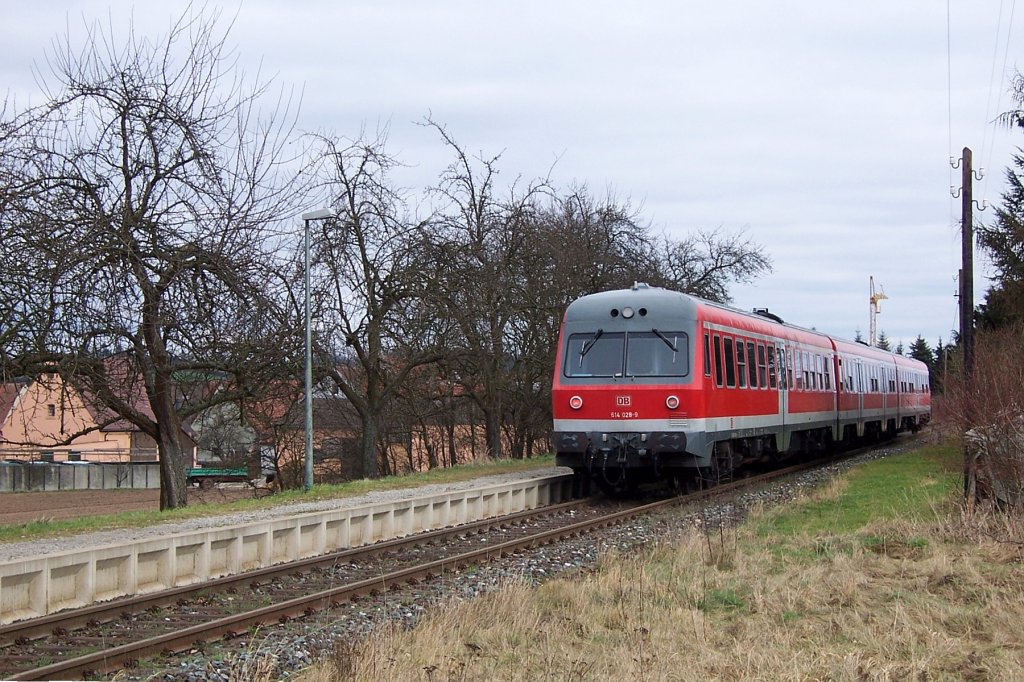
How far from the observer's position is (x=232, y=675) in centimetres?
695

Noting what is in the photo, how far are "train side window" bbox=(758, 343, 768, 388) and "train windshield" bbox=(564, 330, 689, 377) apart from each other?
11.9 ft

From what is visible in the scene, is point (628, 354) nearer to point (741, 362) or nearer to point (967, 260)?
point (741, 362)

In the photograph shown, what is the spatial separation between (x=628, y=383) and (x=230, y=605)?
8.90 metres

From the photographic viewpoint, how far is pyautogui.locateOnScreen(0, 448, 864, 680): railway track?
24.8 feet

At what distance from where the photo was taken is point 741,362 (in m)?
19.3

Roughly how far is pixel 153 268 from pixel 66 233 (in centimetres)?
165

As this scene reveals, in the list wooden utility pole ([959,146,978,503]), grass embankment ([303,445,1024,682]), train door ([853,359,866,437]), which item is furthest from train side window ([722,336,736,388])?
train door ([853,359,866,437])

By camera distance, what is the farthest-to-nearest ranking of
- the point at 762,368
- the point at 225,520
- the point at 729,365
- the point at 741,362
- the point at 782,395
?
the point at 782,395, the point at 762,368, the point at 741,362, the point at 729,365, the point at 225,520

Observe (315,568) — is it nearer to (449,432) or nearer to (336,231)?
(336,231)

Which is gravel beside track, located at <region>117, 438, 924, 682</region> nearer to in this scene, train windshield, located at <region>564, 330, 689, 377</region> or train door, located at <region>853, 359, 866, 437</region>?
train windshield, located at <region>564, 330, 689, 377</region>

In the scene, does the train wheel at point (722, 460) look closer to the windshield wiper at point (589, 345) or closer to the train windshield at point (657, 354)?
the train windshield at point (657, 354)

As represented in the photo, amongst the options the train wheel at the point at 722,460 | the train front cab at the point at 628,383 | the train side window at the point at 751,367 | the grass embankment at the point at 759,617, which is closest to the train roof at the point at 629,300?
the train front cab at the point at 628,383

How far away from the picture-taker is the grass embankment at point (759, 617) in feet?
23.4

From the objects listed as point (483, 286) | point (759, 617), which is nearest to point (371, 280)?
point (483, 286)
